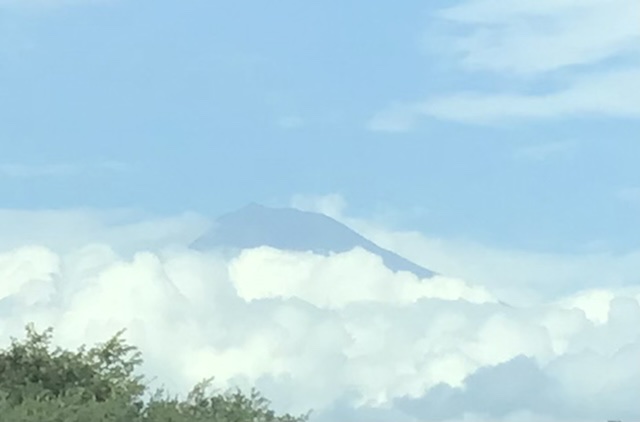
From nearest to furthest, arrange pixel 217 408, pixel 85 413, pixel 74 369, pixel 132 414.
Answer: pixel 85 413 → pixel 132 414 → pixel 217 408 → pixel 74 369

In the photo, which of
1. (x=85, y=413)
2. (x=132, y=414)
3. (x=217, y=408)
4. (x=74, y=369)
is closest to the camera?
(x=85, y=413)

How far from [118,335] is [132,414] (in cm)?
428

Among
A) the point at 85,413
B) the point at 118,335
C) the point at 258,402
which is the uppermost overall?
the point at 118,335

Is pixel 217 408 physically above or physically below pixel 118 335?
below

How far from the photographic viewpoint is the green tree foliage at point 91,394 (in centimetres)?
1434

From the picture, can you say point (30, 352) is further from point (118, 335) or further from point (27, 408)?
point (27, 408)

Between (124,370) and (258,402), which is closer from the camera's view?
(258,402)

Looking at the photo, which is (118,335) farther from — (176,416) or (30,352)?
(176,416)

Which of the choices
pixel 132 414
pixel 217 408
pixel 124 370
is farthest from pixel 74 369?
pixel 132 414

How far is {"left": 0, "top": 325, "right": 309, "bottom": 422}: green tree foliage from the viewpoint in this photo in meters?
14.3

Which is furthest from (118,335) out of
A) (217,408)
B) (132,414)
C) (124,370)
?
(132,414)

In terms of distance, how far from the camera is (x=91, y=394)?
1750cm

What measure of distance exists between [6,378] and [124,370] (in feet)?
4.96

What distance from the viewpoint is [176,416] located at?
49.0 ft
